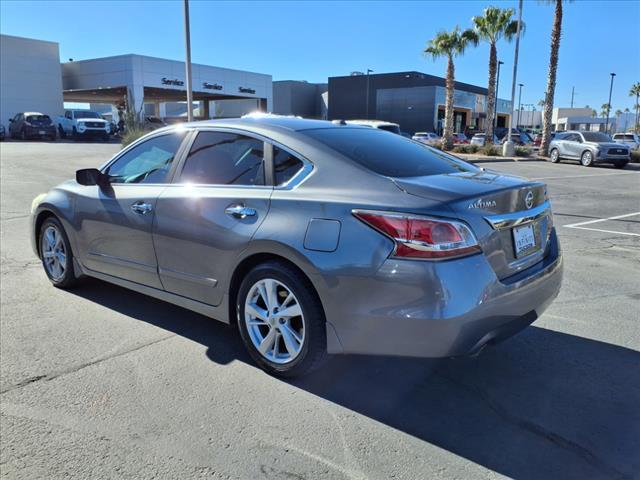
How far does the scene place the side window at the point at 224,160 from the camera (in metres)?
3.59

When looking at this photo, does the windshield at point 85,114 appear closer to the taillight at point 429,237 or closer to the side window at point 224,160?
the side window at point 224,160

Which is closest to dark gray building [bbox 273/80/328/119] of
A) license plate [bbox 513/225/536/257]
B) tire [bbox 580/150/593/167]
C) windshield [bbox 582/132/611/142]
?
windshield [bbox 582/132/611/142]

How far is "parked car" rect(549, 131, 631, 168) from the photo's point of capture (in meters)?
24.0

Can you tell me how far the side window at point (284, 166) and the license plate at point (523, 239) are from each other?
4.51 feet

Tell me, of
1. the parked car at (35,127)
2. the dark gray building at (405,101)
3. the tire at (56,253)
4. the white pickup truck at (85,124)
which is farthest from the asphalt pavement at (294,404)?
the dark gray building at (405,101)

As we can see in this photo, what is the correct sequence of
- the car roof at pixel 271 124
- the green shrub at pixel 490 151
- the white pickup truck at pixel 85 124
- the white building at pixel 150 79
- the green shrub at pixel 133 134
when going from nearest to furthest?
1. the car roof at pixel 271 124
2. the green shrub at pixel 133 134
3. the green shrub at pixel 490 151
4. the white pickup truck at pixel 85 124
5. the white building at pixel 150 79

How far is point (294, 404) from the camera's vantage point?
10.3ft

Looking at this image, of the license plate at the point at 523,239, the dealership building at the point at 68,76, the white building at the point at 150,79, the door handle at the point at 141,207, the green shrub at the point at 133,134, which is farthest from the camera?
the white building at the point at 150,79

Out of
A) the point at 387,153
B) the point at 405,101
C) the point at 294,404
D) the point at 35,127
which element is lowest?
the point at 294,404

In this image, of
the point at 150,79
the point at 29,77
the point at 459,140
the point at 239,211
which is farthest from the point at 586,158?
the point at 29,77

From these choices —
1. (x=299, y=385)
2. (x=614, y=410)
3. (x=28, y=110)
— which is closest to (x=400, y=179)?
(x=299, y=385)

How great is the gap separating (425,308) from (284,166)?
1347 mm

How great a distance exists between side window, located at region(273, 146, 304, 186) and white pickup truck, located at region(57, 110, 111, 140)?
34.7m

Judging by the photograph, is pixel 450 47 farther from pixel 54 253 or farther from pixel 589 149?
pixel 54 253
